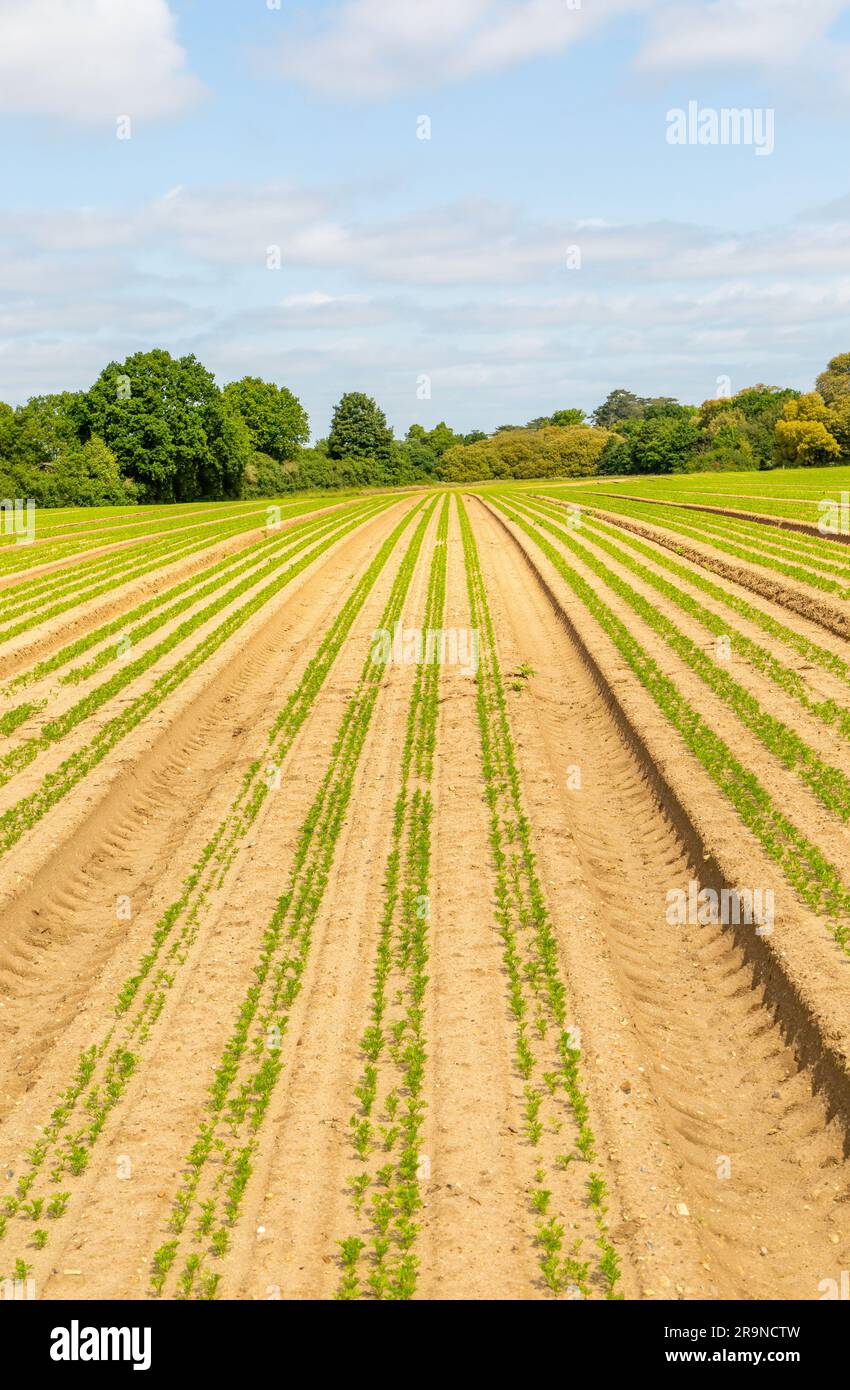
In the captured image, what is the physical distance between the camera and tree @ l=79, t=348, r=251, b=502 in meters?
82.6

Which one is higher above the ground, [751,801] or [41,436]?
[41,436]

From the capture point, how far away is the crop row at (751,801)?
11048 mm

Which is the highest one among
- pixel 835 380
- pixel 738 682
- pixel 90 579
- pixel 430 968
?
pixel 835 380

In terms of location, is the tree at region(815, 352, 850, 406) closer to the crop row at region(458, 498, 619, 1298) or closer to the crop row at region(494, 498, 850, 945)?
the crop row at region(494, 498, 850, 945)

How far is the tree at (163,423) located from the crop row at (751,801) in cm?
6630

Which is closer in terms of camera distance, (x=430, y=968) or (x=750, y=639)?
(x=430, y=968)

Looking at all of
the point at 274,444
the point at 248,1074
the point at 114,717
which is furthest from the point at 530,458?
the point at 248,1074

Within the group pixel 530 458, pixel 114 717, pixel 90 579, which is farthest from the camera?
pixel 530 458

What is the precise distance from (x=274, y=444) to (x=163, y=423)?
43310 mm

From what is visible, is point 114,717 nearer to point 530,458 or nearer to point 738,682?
point 738,682

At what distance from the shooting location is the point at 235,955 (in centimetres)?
1064

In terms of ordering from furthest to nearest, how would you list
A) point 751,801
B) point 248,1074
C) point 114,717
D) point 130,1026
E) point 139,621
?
1. point 139,621
2. point 114,717
3. point 751,801
4. point 130,1026
5. point 248,1074

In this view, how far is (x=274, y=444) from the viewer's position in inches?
4929

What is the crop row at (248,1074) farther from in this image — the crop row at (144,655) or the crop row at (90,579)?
the crop row at (90,579)
